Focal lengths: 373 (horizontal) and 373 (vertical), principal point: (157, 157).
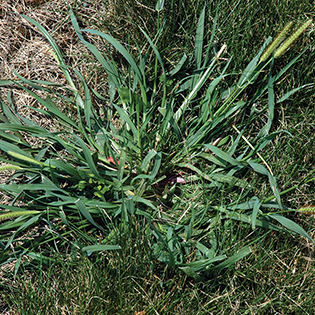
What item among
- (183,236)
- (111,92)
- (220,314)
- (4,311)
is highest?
(111,92)

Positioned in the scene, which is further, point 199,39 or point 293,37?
point 199,39

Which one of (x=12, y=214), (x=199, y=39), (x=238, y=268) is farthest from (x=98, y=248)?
(x=199, y=39)

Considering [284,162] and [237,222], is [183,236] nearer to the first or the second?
[237,222]

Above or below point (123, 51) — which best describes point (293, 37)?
above

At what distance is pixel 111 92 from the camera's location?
76.2 inches

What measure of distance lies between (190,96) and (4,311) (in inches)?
52.9

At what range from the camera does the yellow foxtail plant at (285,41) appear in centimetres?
151

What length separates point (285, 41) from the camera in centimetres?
160

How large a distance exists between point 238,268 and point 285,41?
101 cm

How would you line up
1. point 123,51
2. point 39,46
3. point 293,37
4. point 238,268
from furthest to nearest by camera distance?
point 39,46 < point 123,51 < point 238,268 < point 293,37

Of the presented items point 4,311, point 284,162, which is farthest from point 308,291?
point 4,311

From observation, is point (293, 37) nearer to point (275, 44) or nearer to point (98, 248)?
point (275, 44)

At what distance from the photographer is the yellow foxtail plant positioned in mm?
1514

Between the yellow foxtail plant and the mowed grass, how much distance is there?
215 mm
